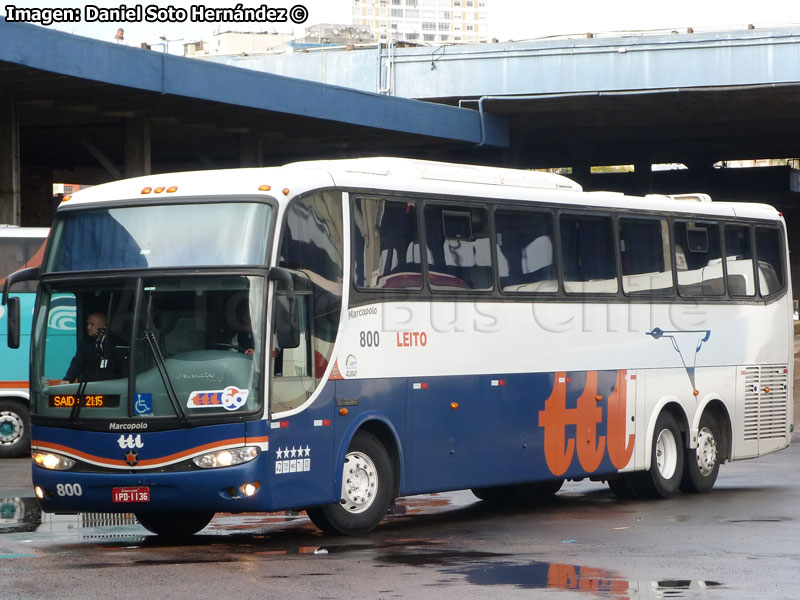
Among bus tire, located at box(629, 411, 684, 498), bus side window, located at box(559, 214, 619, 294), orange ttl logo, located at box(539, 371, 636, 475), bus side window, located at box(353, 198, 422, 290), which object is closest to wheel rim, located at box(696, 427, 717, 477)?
bus tire, located at box(629, 411, 684, 498)

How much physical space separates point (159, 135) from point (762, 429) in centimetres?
2041

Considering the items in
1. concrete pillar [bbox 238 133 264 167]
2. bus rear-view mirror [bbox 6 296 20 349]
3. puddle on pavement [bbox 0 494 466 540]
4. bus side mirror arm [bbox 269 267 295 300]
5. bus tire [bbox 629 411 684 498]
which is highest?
concrete pillar [bbox 238 133 264 167]

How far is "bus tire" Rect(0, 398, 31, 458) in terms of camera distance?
21.4 metres

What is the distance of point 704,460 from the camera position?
17.1 meters

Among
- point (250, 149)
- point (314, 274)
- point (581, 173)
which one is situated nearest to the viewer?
point (314, 274)

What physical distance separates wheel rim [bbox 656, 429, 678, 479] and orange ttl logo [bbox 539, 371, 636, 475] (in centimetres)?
75

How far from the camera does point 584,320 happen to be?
1522 centimetres

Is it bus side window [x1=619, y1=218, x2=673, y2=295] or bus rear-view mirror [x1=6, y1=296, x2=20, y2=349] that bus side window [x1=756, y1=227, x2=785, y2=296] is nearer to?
bus side window [x1=619, y1=218, x2=673, y2=295]

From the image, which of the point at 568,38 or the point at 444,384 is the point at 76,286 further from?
the point at 568,38

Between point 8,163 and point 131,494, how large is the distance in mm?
16461

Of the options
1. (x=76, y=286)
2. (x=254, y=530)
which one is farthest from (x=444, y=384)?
(x=76, y=286)

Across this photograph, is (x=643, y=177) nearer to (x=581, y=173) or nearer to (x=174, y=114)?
(x=581, y=173)

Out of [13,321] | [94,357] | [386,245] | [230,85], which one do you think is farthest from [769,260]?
[230,85]

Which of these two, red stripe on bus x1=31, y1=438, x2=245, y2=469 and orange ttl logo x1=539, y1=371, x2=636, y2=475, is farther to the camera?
orange ttl logo x1=539, y1=371, x2=636, y2=475
